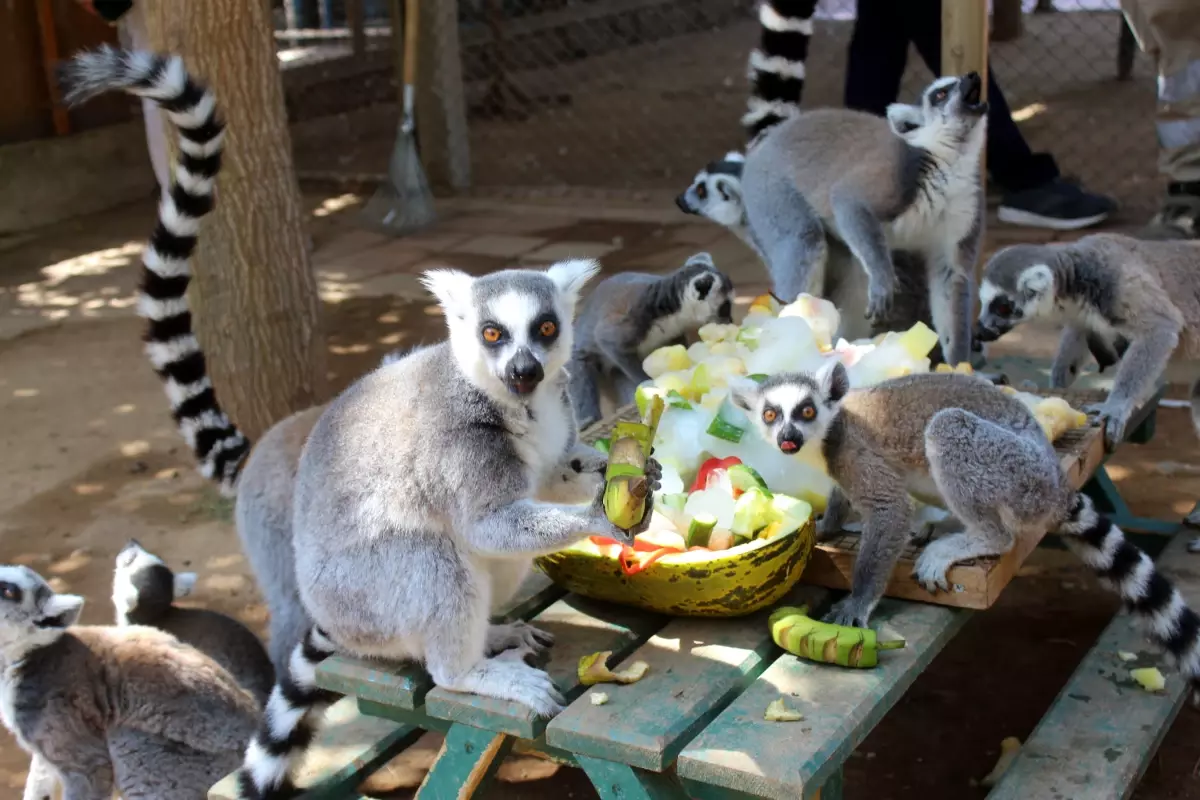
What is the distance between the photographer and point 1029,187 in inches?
311

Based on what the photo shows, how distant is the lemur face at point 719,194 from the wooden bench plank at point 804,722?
2540mm

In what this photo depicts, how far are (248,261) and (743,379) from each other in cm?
238

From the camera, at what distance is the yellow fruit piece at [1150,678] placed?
3.10 m

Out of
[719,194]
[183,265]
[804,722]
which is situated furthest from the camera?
[719,194]

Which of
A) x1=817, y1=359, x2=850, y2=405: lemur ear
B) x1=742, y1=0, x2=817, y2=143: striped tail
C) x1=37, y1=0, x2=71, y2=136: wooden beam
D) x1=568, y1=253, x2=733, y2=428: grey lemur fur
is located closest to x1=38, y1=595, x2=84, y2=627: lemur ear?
x1=568, y1=253, x2=733, y2=428: grey lemur fur

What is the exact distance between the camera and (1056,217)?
24.9 ft

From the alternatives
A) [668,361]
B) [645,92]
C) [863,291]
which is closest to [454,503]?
[668,361]

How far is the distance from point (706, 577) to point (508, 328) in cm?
67

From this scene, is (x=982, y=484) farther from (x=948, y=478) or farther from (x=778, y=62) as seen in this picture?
(x=778, y=62)

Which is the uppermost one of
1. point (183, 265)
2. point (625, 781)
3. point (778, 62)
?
point (778, 62)

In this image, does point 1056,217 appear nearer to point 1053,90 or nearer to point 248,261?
point 1053,90

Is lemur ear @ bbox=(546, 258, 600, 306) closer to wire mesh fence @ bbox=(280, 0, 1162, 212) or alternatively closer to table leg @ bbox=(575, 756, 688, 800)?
table leg @ bbox=(575, 756, 688, 800)

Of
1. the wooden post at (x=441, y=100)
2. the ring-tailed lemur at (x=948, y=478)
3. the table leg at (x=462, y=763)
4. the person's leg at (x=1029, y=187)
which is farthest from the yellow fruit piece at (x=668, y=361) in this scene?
the wooden post at (x=441, y=100)

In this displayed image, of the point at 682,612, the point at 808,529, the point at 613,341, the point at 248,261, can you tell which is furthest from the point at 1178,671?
the point at 248,261
